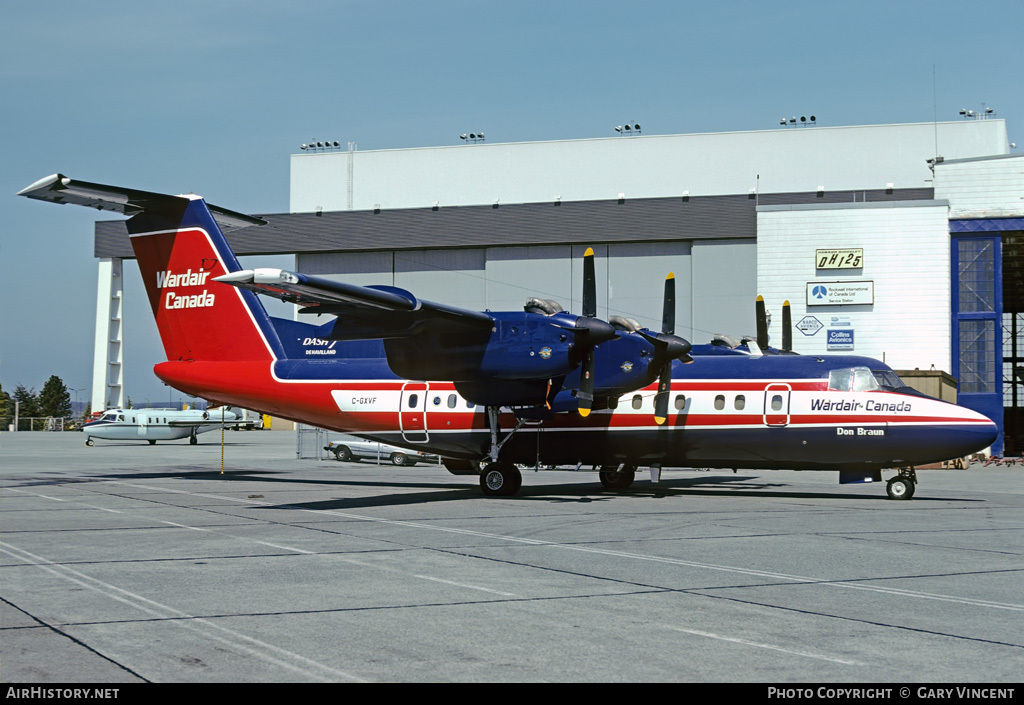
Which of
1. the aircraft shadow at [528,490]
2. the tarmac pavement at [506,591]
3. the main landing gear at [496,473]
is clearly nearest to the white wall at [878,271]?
the aircraft shadow at [528,490]

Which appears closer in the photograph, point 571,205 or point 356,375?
point 356,375

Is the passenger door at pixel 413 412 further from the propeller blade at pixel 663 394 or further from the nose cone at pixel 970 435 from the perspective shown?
the nose cone at pixel 970 435

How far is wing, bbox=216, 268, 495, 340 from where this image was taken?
18.1 m

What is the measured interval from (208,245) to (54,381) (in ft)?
379

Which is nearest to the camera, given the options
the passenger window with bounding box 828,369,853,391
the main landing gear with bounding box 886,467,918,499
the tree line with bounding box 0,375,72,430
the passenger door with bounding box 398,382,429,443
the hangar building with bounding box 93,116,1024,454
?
the passenger window with bounding box 828,369,853,391

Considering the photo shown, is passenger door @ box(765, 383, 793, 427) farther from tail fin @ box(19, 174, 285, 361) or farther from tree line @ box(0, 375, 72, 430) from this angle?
tree line @ box(0, 375, 72, 430)

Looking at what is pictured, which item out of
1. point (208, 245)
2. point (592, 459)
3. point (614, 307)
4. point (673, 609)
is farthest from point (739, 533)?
point (614, 307)

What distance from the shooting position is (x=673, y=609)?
30.7 ft

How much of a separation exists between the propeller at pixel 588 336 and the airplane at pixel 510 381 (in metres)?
0.04

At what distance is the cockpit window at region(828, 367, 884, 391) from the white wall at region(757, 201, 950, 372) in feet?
103

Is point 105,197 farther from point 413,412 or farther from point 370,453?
point 370,453

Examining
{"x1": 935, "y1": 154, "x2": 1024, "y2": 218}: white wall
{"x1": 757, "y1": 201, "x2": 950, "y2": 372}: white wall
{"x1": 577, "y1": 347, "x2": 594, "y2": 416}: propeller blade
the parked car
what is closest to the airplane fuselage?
{"x1": 577, "y1": 347, "x2": 594, "y2": 416}: propeller blade
